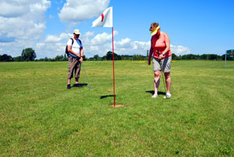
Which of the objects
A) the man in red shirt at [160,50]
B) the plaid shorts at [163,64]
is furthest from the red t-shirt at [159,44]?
the plaid shorts at [163,64]

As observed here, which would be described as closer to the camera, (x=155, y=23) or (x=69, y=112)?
(x=69, y=112)

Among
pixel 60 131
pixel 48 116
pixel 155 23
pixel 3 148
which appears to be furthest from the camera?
pixel 155 23

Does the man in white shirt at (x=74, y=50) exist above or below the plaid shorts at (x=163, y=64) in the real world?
above

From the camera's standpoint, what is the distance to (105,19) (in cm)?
646

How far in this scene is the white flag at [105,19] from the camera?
6387 mm

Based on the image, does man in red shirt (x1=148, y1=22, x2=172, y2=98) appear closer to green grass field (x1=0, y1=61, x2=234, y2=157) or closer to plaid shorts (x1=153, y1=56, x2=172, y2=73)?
plaid shorts (x1=153, y1=56, x2=172, y2=73)

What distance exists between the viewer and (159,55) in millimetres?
7273

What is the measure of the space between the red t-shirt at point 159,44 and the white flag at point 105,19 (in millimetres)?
1779

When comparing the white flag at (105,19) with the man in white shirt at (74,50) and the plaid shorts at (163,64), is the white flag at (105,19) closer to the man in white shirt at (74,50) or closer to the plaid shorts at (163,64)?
the plaid shorts at (163,64)

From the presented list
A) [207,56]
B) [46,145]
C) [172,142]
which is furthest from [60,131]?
[207,56]

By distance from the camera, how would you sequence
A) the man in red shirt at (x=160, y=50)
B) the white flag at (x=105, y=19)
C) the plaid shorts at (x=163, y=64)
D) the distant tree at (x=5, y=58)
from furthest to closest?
the distant tree at (x=5, y=58) < the plaid shorts at (x=163, y=64) < the man in red shirt at (x=160, y=50) < the white flag at (x=105, y=19)

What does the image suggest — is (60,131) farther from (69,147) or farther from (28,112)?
(28,112)

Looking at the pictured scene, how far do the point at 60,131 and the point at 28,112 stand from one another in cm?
190

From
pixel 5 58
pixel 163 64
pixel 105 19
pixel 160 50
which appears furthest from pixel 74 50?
pixel 5 58
